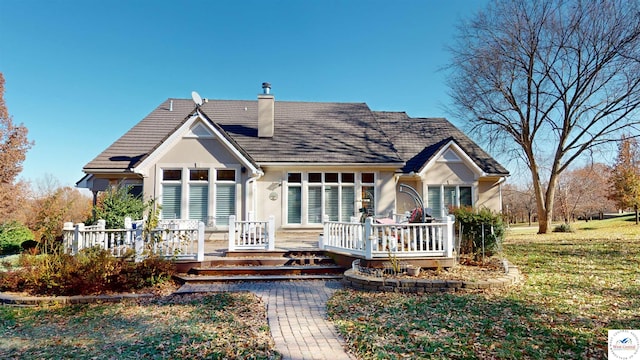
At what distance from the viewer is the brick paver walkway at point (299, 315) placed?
4.13m

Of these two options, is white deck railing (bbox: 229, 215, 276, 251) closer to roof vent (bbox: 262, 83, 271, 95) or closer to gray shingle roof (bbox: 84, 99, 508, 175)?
gray shingle roof (bbox: 84, 99, 508, 175)

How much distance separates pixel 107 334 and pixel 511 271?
27.7ft

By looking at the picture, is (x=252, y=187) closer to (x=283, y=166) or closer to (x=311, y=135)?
(x=283, y=166)

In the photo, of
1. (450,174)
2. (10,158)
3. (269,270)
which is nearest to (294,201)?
(269,270)

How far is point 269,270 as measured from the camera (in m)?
8.46

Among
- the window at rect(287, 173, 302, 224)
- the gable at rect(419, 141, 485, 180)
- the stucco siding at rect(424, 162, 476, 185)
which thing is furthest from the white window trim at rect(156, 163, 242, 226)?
the stucco siding at rect(424, 162, 476, 185)

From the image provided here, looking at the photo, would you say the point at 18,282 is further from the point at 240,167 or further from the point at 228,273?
the point at 240,167

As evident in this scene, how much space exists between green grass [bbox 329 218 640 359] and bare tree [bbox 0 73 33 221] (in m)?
30.5

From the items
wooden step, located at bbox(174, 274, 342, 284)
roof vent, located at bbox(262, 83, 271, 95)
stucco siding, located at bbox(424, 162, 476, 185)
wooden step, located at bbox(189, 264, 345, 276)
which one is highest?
roof vent, located at bbox(262, 83, 271, 95)

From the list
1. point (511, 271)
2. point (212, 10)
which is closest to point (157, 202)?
point (212, 10)

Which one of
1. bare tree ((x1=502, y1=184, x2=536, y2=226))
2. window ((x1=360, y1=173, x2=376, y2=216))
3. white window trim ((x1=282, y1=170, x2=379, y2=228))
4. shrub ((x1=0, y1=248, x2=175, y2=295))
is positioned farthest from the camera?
bare tree ((x1=502, y1=184, x2=536, y2=226))

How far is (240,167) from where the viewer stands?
1223cm

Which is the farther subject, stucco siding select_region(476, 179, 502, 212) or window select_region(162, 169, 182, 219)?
stucco siding select_region(476, 179, 502, 212)

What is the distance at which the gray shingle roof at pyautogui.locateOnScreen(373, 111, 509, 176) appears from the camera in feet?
50.5
